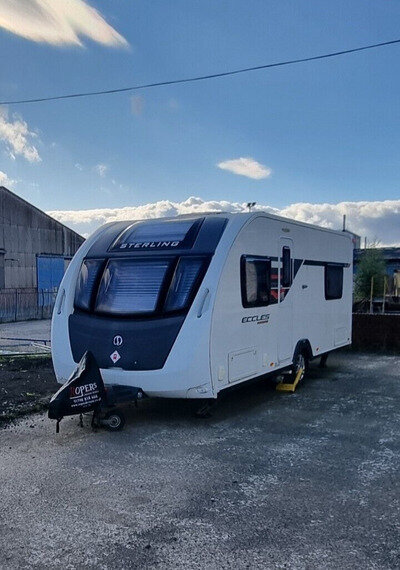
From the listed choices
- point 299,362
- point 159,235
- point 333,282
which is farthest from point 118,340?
point 333,282

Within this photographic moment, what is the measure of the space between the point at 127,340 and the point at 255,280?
2124 mm

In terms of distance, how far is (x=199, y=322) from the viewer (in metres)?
6.13

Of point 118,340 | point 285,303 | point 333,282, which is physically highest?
point 333,282

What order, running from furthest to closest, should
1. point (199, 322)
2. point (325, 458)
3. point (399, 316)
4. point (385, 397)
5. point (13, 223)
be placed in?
point (13, 223)
point (399, 316)
point (385, 397)
point (199, 322)
point (325, 458)

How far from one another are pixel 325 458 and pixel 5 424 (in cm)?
413

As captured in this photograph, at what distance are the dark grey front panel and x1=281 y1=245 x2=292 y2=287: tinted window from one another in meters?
2.51

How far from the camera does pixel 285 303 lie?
810 cm

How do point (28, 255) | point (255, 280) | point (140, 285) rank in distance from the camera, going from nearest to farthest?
point (140, 285) < point (255, 280) < point (28, 255)

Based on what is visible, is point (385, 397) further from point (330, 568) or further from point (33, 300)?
point (33, 300)

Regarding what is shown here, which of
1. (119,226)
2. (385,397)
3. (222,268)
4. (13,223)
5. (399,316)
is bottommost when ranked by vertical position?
(385,397)

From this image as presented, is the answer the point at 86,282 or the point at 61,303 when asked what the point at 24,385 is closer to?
the point at 61,303

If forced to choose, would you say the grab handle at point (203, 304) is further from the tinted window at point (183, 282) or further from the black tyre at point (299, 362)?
the black tyre at point (299, 362)

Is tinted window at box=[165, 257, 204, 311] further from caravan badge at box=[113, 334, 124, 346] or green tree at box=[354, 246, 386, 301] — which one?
green tree at box=[354, 246, 386, 301]

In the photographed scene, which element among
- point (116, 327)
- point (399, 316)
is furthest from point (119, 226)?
point (399, 316)
